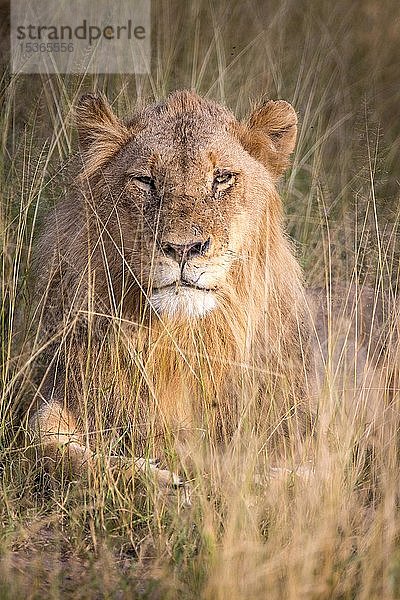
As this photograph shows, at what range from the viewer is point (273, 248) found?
5.13m

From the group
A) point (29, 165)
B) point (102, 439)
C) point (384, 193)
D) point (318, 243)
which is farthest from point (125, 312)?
point (384, 193)

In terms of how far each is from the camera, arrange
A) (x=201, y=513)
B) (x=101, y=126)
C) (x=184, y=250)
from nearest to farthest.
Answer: (x=201, y=513) → (x=184, y=250) → (x=101, y=126)

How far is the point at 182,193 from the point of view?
184 inches

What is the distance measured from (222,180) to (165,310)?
66 centimetres

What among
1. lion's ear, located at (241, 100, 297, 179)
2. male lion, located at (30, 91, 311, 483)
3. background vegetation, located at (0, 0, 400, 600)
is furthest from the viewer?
lion's ear, located at (241, 100, 297, 179)

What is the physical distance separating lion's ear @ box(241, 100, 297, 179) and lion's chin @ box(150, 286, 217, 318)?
92 cm

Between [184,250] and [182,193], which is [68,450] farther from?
[182,193]

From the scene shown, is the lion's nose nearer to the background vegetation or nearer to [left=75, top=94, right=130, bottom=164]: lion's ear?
the background vegetation

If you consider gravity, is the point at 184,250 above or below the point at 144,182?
below

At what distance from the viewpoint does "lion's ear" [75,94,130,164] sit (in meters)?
5.14

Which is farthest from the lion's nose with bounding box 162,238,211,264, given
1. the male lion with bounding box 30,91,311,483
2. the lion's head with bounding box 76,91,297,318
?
the male lion with bounding box 30,91,311,483

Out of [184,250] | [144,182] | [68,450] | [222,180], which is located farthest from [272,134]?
[68,450]

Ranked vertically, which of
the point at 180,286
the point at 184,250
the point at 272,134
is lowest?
the point at 180,286

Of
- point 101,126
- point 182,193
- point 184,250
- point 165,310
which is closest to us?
point 184,250
